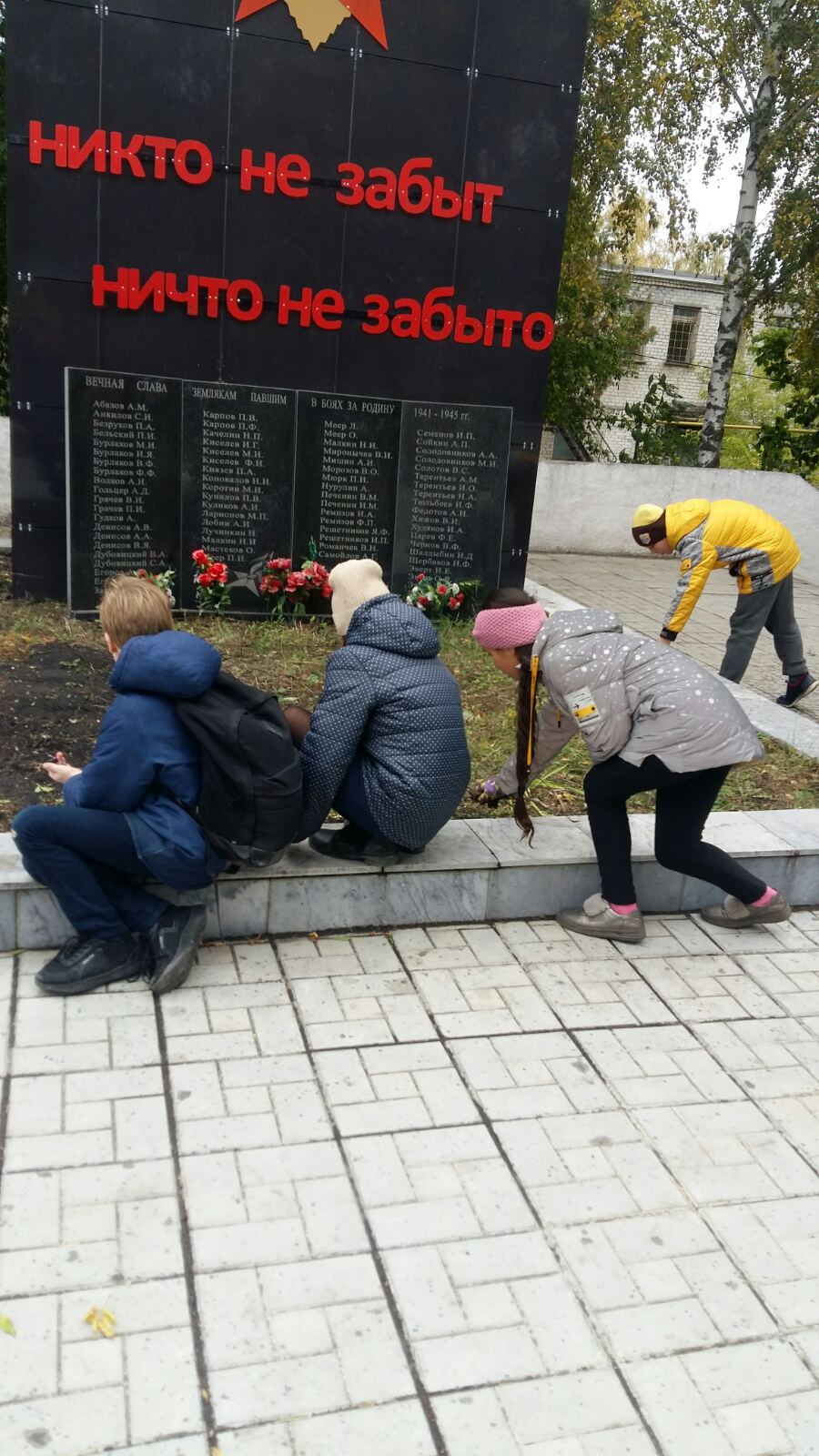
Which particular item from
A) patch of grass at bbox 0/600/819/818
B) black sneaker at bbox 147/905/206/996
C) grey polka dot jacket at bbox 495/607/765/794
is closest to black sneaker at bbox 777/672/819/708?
patch of grass at bbox 0/600/819/818

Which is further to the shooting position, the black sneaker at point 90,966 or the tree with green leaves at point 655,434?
the tree with green leaves at point 655,434

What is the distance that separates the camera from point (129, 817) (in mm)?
3531

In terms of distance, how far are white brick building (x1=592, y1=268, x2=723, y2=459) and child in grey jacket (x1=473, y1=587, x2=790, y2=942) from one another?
3081cm

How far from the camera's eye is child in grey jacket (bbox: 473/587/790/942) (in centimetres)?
386

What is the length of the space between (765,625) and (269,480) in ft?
11.3

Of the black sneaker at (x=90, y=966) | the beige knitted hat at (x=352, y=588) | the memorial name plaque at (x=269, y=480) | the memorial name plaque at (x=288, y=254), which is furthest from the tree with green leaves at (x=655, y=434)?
the black sneaker at (x=90, y=966)

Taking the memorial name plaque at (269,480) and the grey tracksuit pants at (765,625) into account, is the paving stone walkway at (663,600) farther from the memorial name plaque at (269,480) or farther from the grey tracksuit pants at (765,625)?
the memorial name plaque at (269,480)

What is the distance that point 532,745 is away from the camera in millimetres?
4176

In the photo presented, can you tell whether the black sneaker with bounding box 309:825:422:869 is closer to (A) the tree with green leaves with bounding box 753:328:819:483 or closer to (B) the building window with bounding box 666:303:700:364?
(A) the tree with green leaves with bounding box 753:328:819:483

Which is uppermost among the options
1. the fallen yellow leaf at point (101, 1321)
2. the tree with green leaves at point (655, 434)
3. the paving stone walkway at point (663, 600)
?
the tree with green leaves at point (655, 434)

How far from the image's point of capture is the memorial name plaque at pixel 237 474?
7766 mm

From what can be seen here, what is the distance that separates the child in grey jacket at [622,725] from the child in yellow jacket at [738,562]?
2378mm

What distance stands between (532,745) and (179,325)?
16.5 ft

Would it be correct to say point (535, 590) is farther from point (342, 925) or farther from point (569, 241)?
point (569, 241)
